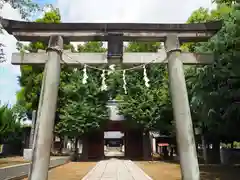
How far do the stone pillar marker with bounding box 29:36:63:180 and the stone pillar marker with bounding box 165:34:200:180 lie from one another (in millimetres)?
3348

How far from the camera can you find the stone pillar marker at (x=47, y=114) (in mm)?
6695

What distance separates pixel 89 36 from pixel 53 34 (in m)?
1.09

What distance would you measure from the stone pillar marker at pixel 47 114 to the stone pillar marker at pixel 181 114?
335cm

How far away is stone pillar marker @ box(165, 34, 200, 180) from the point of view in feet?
22.4

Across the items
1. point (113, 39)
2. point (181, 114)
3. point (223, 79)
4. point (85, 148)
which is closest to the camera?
point (181, 114)

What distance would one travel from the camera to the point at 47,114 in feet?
23.1

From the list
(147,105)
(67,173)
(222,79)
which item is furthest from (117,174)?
(147,105)

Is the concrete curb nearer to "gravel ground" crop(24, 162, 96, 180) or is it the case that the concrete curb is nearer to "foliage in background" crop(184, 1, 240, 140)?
"gravel ground" crop(24, 162, 96, 180)

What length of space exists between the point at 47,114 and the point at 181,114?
3.66 metres

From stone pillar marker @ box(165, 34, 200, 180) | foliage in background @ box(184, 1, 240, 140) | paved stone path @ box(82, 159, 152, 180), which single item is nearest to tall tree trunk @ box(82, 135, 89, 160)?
paved stone path @ box(82, 159, 152, 180)

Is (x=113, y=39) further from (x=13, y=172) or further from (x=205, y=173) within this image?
(x=205, y=173)

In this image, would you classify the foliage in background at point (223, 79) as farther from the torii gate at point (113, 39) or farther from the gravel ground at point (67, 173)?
the gravel ground at point (67, 173)

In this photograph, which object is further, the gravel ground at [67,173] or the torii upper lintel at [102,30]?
the gravel ground at [67,173]

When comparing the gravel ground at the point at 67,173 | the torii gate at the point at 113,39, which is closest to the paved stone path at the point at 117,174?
the gravel ground at the point at 67,173
